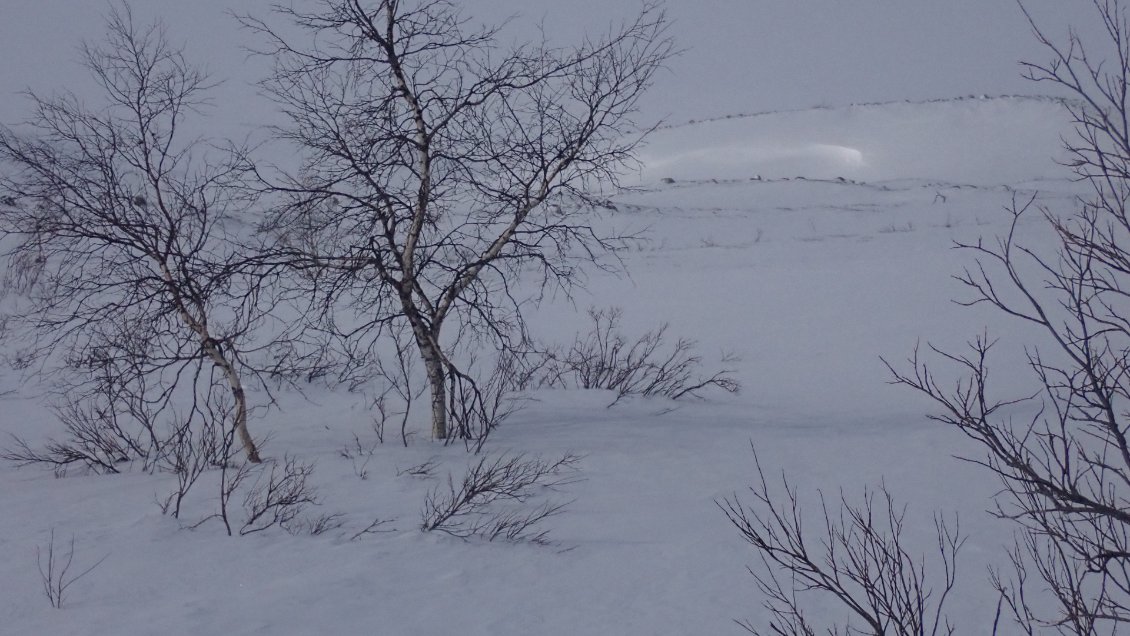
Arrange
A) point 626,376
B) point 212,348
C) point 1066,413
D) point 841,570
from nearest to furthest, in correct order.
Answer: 1. point 1066,413
2. point 841,570
3. point 212,348
4. point 626,376

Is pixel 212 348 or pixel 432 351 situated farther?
pixel 432 351

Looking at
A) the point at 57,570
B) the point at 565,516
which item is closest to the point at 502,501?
the point at 565,516

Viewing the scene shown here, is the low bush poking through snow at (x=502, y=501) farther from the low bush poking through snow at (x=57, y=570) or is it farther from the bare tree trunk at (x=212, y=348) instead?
the low bush poking through snow at (x=57, y=570)

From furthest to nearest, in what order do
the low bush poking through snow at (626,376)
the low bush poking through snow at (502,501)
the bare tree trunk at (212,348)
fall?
1. the low bush poking through snow at (626,376)
2. the bare tree trunk at (212,348)
3. the low bush poking through snow at (502,501)

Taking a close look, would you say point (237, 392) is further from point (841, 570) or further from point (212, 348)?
point (841, 570)

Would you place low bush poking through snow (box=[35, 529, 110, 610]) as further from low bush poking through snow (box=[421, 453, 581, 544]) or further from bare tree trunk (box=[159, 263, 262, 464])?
low bush poking through snow (box=[421, 453, 581, 544])

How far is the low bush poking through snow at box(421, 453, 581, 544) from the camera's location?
7.20 meters

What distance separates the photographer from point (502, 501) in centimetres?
812

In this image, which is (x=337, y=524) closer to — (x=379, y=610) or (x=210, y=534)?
(x=210, y=534)

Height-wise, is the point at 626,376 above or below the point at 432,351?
below

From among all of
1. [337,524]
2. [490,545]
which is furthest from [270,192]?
[490,545]

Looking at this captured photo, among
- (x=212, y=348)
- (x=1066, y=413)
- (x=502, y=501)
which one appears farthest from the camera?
(x=212, y=348)

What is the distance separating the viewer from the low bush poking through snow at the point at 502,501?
7203 mm

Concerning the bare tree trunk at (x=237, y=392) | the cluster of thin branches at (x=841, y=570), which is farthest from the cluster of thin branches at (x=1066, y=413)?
the bare tree trunk at (x=237, y=392)
